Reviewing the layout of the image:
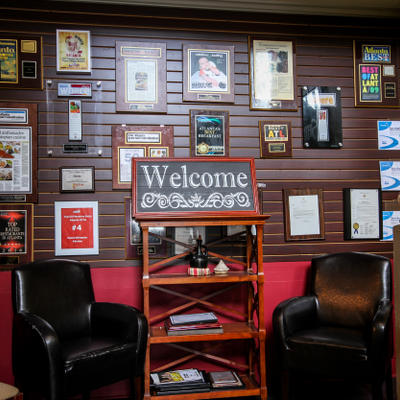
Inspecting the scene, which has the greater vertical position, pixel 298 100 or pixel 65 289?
pixel 298 100

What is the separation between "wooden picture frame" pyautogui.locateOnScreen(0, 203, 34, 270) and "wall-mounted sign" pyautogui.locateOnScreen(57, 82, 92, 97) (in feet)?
3.14

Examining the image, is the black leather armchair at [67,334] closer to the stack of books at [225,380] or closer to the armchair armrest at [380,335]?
the stack of books at [225,380]

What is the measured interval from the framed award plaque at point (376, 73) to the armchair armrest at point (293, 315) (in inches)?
73.0

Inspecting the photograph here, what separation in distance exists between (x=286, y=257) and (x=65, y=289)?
1827 mm

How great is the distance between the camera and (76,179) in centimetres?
318

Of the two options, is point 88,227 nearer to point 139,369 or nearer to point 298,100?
point 139,369

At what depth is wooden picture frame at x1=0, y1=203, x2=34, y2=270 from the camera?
3.07 m

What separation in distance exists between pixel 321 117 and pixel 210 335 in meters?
2.10

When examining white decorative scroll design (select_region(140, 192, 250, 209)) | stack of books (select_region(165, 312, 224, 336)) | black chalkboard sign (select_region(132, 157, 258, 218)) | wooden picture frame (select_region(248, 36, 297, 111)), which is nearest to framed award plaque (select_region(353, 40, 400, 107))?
wooden picture frame (select_region(248, 36, 297, 111))

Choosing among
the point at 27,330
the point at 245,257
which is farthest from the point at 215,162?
the point at 27,330

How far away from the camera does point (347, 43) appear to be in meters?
3.56

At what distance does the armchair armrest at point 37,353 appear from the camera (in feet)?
7.12

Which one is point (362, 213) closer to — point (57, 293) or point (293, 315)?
point (293, 315)

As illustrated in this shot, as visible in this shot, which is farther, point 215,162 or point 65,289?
point 215,162
